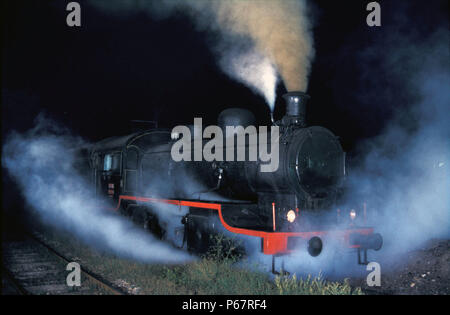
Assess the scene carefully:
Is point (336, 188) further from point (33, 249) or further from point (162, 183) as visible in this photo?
point (33, 249)

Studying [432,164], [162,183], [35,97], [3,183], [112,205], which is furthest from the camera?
[3,183]

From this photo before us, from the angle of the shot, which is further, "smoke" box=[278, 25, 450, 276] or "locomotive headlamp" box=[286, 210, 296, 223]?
"smoke" box=[278, 25, 450, 276]

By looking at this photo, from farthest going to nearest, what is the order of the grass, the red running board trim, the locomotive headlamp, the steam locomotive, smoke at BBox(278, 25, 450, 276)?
smoke at BBox(278, 25, 450, 276) → the steam locomotive → the locomotive headlamp → the red running board trim → the grass

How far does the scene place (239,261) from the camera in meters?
7.01

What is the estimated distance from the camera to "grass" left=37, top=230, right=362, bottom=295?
5.76m

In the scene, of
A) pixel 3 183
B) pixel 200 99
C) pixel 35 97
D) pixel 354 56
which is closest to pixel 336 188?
pixel 354 56

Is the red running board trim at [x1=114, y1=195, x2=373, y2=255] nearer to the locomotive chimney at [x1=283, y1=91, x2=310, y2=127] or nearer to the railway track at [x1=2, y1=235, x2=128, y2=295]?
the locomotive chimney at [x1=283, y1=91, x2=310, y2=127]

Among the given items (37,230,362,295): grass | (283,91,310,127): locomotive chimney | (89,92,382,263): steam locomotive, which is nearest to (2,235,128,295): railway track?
(37,230,362,295): grass

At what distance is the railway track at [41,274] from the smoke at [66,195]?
1328 mm

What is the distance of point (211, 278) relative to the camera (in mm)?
6410

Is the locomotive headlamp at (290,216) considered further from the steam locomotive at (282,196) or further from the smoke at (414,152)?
the smoke at (414,152)

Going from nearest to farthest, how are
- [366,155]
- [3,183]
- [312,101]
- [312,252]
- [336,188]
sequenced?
[312,252], [336,188], [366,155], [312,101], [3,183]

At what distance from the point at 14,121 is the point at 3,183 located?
159 inches

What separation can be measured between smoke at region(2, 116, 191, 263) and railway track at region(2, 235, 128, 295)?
1328 mm
